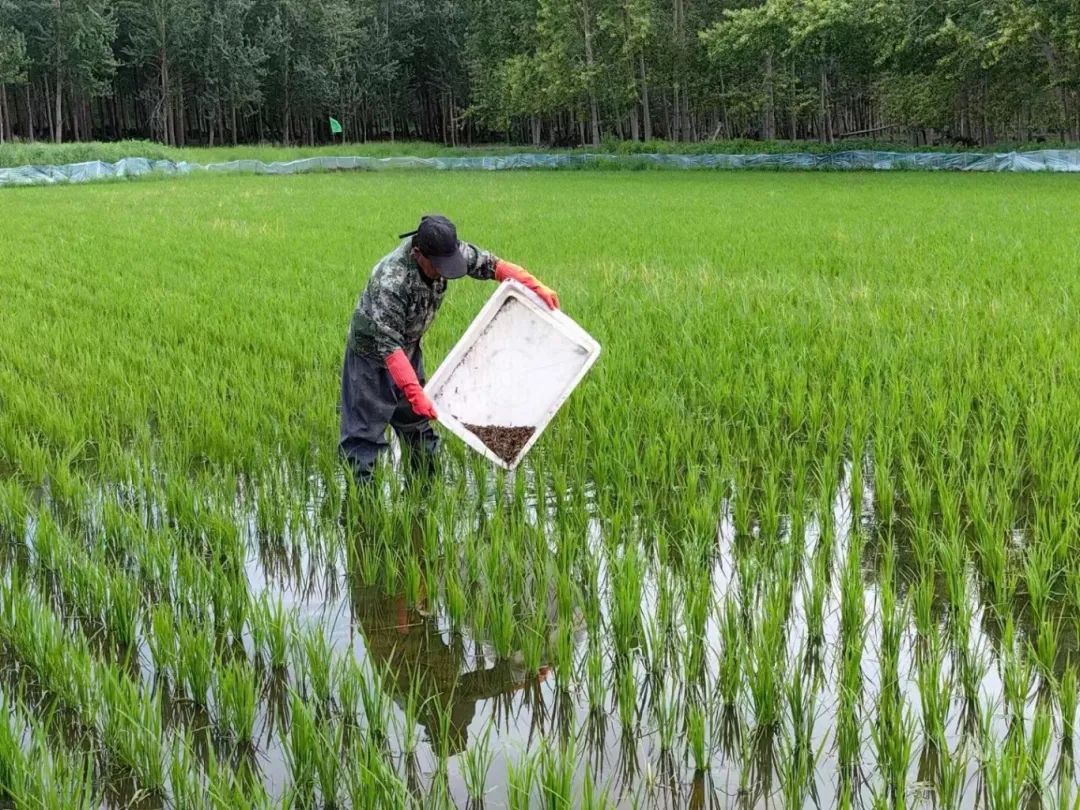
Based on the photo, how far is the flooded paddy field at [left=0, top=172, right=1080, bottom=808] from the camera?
2008mm

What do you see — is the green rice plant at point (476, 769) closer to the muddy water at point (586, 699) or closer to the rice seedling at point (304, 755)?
the muddy water at point (586, 699)

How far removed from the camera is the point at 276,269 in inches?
349

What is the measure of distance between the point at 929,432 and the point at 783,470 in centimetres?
62

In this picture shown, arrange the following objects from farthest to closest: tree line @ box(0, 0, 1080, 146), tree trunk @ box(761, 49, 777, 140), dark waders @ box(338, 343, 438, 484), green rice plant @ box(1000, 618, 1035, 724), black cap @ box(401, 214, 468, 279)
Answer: tree trunk @ box(761, 49, 777, 140) → tree line @ box(0, 0, 1080, 146) → dark waders @ box(338, 343, 438, 484) → black cap @ box(401, 214, 468, 279) → green rice plant @ box(1000, 618, 1035, 724)

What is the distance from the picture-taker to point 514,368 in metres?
3.50

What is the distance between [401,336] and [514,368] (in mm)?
397

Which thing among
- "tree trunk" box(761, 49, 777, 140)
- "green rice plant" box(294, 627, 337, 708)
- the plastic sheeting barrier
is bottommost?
"green rice plant" box(294, 627, 337, 708)

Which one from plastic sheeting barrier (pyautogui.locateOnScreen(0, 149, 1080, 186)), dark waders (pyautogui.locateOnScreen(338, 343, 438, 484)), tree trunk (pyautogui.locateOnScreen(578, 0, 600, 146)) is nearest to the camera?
dark waders (pyautogui.locateOnScreen(338, 343, 438, 484))

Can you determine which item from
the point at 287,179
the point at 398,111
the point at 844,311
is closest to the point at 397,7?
the point at 398,111

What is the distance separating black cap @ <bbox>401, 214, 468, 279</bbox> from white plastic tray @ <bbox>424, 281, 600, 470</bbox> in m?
0.21

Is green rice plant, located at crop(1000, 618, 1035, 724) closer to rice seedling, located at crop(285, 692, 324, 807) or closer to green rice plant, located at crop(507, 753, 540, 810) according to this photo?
green rice plant, located at crop(507, 753, 540, 810)

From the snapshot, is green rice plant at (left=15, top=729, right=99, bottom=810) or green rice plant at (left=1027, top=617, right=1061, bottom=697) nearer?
green rice plant at (left=15, top=729, right=99, bottom=810)

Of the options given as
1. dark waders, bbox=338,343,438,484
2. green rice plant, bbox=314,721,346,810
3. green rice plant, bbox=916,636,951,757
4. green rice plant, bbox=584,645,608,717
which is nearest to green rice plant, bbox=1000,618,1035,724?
green rice plant, bbox=916,636,951,757

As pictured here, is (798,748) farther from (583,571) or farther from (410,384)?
(410,384)
